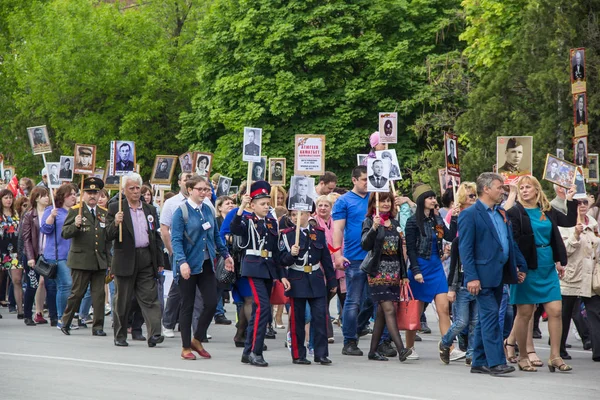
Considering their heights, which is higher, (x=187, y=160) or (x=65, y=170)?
(x=187, y=160)

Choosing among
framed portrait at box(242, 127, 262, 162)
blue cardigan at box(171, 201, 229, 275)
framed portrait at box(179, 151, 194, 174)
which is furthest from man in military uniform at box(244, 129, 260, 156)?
framed portrait at box(179, 151, 194, 174)

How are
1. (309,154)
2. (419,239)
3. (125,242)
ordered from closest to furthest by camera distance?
(419,239) < (125,242) < (309,154)

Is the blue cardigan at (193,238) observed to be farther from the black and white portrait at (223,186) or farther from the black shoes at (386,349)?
the black and white portrait at (223,186)

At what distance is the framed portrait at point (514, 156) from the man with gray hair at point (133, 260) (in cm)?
434

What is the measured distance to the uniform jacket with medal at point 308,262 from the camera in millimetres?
12047

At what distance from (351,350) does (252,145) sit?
9.92ft

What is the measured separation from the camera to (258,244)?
39.6 feet

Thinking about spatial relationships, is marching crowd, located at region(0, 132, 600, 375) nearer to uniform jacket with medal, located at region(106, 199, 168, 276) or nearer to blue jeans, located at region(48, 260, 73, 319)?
uniform jacket with medal, located at region(106, 199, 168, 276)

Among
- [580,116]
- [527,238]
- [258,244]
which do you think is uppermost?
[580,116]

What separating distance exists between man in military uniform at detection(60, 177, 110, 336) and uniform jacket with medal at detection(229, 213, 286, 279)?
3.53 meters

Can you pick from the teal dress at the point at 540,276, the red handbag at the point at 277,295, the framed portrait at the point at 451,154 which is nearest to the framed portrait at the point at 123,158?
the red handbag at the point at 277,295

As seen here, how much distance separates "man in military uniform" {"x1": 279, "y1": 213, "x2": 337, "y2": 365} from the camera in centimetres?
1202

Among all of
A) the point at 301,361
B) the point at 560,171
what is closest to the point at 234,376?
the point at 301,361

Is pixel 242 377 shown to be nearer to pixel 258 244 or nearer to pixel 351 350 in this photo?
pixel 258 244
